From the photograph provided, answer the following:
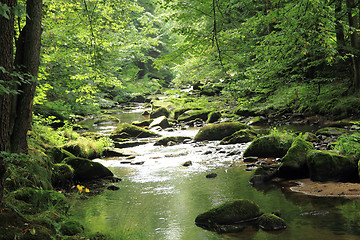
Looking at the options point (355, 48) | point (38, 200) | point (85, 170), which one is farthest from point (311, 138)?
point (38, 200)

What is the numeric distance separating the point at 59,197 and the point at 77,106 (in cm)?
1389

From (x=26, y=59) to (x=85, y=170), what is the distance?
4007 mm

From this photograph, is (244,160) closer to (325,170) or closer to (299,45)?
(325,170)

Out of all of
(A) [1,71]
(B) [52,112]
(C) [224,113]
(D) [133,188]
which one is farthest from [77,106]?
(A) [1,71]

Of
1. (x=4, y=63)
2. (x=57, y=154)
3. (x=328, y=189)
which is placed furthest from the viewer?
(x=57, y=154)

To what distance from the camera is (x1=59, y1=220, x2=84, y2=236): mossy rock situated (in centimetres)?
420

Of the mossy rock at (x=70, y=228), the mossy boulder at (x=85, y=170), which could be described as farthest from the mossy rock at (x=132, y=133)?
the mossy rock at (x=70, y=228)

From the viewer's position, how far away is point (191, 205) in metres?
6.48

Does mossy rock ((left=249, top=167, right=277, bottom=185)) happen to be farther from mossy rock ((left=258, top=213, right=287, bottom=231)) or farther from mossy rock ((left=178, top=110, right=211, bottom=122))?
mossy rock ((left=178, top=110, right=211, bottom=122))

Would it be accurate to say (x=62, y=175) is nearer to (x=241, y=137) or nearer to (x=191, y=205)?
(x=191, y=205)

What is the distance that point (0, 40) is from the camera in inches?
137

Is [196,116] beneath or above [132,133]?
above

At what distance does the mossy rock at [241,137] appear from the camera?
12562 mm

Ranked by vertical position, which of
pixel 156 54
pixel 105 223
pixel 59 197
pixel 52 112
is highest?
pixel 156 54
